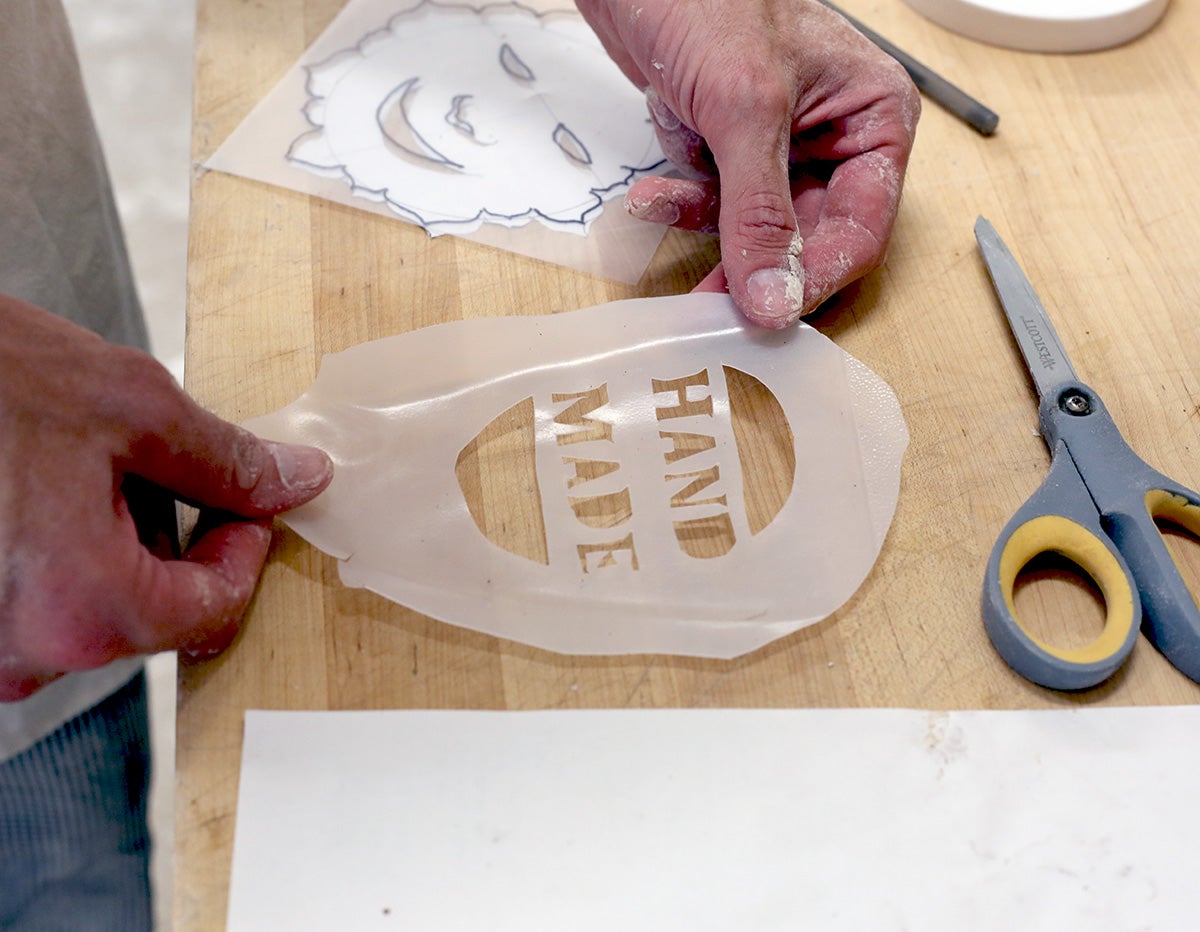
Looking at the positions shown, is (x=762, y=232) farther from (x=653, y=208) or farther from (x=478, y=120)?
(x=478, y=120)

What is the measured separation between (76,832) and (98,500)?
365 millimetres

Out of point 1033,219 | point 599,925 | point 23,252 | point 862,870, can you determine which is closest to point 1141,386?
point 1033,219

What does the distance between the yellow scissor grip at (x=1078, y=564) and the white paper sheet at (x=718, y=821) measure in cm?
4

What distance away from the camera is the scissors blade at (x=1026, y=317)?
2.18 ft

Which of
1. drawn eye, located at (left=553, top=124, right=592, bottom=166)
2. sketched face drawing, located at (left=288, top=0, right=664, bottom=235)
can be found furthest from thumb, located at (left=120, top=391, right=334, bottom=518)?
drawn eye, located at (left=553, top=124, right=592, bottom=166)

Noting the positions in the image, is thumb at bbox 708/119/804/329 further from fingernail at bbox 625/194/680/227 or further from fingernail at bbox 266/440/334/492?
fingernail at bbox 266/440/334/492

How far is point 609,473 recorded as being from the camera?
644 mm

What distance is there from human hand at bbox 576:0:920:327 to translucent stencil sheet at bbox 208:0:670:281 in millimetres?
64

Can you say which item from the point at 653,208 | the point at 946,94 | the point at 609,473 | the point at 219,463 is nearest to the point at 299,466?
the point at 219,463

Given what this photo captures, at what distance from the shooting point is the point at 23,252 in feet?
2.39

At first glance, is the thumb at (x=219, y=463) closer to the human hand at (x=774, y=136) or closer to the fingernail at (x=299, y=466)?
the fingernail at (x=299, y=466)

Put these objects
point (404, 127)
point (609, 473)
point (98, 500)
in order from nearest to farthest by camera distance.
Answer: point (98, 500) → point (609, 473) → point (404, 127)

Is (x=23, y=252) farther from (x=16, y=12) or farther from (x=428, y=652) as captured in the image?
(x=428, y=652)

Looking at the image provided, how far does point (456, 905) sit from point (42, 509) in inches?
11.1
